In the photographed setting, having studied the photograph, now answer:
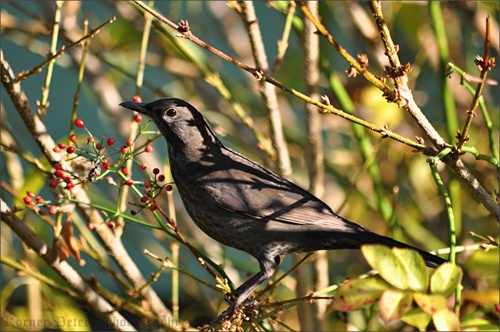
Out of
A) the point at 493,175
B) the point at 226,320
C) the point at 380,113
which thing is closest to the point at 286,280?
the point at 380,113

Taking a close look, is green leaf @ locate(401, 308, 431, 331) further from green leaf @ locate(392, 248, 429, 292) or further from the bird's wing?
the bird's wing

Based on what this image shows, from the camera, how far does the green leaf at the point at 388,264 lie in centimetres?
137

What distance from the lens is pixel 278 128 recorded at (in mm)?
2885

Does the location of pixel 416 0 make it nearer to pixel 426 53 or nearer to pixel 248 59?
pixel 426 53

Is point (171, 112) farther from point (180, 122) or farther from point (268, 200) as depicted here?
point (268, 200)

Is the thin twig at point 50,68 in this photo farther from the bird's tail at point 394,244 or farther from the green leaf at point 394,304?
the green leaf at point 394,304

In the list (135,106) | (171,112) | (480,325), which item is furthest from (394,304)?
(171,112)

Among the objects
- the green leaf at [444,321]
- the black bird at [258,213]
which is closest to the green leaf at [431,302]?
the green leaf at [444,321]

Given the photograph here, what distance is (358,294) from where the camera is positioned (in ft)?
4.66

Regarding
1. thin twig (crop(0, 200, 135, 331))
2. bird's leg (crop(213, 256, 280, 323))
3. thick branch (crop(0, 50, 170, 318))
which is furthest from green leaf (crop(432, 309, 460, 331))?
thin twig (crop(0, 200, 135, 331))

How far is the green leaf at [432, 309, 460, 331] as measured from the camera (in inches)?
53.2

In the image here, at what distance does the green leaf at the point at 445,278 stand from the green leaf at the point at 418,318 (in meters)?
0.05

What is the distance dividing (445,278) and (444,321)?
0.26ft

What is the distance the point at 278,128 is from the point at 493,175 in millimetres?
1366
